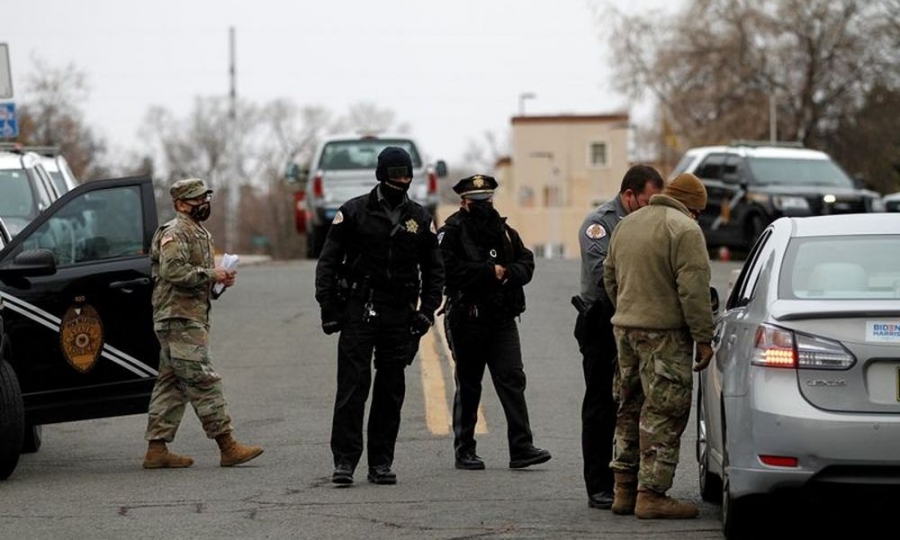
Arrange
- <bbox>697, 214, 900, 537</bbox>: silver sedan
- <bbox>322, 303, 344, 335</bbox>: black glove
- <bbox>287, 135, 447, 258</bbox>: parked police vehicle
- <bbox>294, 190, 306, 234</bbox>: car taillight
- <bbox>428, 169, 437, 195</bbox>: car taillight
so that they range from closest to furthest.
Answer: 1. <bbox>697, 214, 900, 537</bbox>: silver sedan
2. <bbox>322, 303, 344, 335</bbox>: black glove
3. <bbox>287, 135, 447, 258</bbox>: parked police vehicle
4. <bbox>428, 169, 437, 195</bbox>: car taillight
5. <bbox>294, 190, 306, 234</bbox>: car taillight

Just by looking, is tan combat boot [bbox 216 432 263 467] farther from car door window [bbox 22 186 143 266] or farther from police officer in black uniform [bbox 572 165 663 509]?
police officer in black uniform [bbox 572 165 663 509]

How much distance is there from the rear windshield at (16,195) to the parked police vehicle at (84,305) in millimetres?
4197

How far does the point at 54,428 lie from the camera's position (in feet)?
47.3

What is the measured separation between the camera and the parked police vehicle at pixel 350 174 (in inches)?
1124

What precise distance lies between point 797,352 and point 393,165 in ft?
11.6

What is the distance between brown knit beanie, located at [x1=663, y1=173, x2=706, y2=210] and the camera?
30.6 ft

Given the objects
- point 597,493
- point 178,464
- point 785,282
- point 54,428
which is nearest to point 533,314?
point 54,428

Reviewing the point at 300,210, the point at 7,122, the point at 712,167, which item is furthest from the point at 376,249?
Answer: the point at 300,210

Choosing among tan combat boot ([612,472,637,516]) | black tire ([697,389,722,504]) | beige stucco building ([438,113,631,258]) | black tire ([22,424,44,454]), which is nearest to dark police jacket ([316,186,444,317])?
black tire ([697,389,722,504])

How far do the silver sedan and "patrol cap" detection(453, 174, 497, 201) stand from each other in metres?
3.19

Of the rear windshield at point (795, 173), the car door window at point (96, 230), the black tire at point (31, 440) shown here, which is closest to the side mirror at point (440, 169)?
the rear windshield at point (795, 173)

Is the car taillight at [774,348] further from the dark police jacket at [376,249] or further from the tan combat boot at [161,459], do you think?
the tan combat boot at [161,459]

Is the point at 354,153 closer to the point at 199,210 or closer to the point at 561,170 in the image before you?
the point at 199,210

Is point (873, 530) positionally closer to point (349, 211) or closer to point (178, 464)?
point (349, 211)
